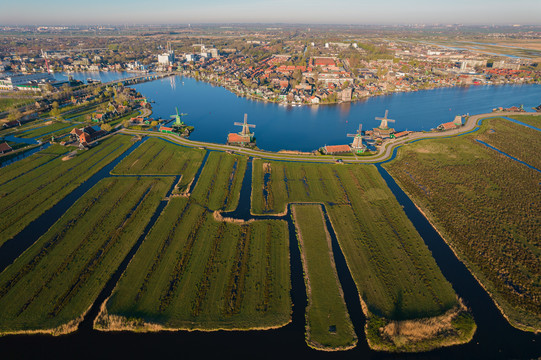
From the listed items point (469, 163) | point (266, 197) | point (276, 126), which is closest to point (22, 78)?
point (276, 126)

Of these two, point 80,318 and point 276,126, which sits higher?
point 276,126

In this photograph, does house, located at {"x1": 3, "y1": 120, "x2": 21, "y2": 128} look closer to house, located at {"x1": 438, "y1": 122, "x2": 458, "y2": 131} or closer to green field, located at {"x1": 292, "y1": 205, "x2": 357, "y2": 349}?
green field, located at {"x1": 292, "y1": 205, "x2": 357, "y2": 349}

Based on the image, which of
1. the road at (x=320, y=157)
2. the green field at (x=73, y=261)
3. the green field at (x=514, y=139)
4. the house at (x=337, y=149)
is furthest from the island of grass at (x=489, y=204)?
the green field at (x=73, y=261)

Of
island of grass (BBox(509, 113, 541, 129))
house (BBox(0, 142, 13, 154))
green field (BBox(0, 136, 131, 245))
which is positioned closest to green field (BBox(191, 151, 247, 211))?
green field (BBox(0, 136, 131, 245))

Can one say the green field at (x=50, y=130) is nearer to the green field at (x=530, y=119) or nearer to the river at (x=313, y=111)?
the river at (x=313, y=111)

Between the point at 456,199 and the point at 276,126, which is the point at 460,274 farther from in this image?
the point at 276,126
